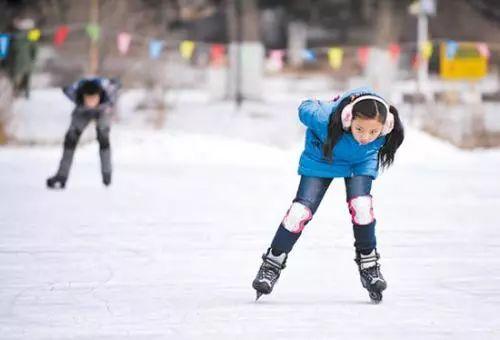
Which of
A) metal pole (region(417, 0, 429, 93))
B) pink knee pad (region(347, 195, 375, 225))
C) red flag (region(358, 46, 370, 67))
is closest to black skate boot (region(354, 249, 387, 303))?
pink knee pad (region(347, 195, 375, 225))

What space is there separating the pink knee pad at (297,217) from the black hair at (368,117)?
0.32 meters

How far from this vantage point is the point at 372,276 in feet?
22.1

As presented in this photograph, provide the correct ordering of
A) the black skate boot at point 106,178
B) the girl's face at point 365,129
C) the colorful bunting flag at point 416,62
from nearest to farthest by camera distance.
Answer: the girl's face at point 365,129 → the black skate boot at point 106,178 → the colorful bunting flag at point 416,62

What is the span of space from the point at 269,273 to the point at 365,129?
0.95 metres

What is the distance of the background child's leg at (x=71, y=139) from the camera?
14211mm

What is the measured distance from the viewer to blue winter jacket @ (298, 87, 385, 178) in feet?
21.5

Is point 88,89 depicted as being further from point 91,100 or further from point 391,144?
point 391,144

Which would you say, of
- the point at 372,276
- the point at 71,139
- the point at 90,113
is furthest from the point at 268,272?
the point at 71,139

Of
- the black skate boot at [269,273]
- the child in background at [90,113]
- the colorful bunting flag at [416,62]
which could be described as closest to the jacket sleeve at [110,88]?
the child in background at [90,113]

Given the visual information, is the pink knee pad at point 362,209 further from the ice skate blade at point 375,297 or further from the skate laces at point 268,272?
the skate laces at point 268,272

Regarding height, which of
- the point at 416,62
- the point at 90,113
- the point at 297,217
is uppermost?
the point at 297,217

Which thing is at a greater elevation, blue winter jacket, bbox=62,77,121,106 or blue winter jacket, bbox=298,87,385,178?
blue winter jacket, bbox=298,87,385,178

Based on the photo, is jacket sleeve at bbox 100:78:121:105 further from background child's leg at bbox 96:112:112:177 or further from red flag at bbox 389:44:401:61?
red flag at bbox 389:44:401:61

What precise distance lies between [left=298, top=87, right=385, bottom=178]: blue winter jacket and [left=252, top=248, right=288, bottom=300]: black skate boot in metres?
0.47
